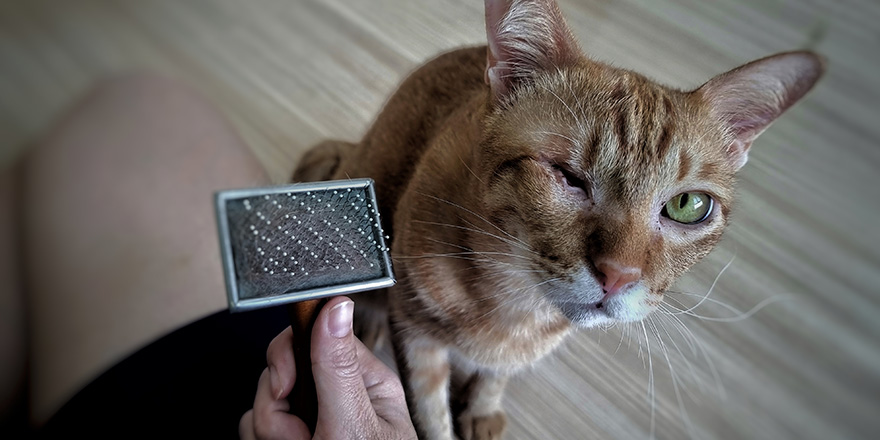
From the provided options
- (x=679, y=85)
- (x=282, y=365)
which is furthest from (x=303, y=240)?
(x=679, y=85)

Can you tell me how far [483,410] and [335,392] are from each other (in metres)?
0.55

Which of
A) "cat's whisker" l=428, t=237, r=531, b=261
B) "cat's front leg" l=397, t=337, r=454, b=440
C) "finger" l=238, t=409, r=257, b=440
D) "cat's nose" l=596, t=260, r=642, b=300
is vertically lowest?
"cat's front leg" l=397, t=337, r=454, b=440

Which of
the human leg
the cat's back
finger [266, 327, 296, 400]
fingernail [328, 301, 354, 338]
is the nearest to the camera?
fingernail [328, 301, 354, 338]

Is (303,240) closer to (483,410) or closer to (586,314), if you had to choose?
(586,314)

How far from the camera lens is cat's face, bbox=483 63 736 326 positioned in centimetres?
72

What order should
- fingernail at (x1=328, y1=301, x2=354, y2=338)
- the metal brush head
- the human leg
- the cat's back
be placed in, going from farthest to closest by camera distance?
the cat's back → the human leg → fingernail at (x1=328, y1=301, x2=354, y2=338) → the metal brush head

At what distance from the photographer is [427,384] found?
1.05 metres

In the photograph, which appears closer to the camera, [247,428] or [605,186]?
[605,186]

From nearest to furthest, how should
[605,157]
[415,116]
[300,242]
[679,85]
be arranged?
[300,242], [605,157], [415,116], [679,85]

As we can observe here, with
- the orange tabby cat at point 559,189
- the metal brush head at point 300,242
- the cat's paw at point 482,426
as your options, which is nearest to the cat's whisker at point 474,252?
the orange tabby cat at point 559,189

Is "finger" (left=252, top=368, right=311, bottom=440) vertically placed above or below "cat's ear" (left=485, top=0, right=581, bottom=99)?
below

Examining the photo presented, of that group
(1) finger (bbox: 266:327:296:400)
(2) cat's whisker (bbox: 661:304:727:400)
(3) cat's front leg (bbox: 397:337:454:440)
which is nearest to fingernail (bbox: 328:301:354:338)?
(1) finger (bbox: 266:327:296:400)

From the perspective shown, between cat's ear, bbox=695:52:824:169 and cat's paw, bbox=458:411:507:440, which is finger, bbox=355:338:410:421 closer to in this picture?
cat's paw, bbox=458:411:507:440

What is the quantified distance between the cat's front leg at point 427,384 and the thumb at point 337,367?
1.01 ft
